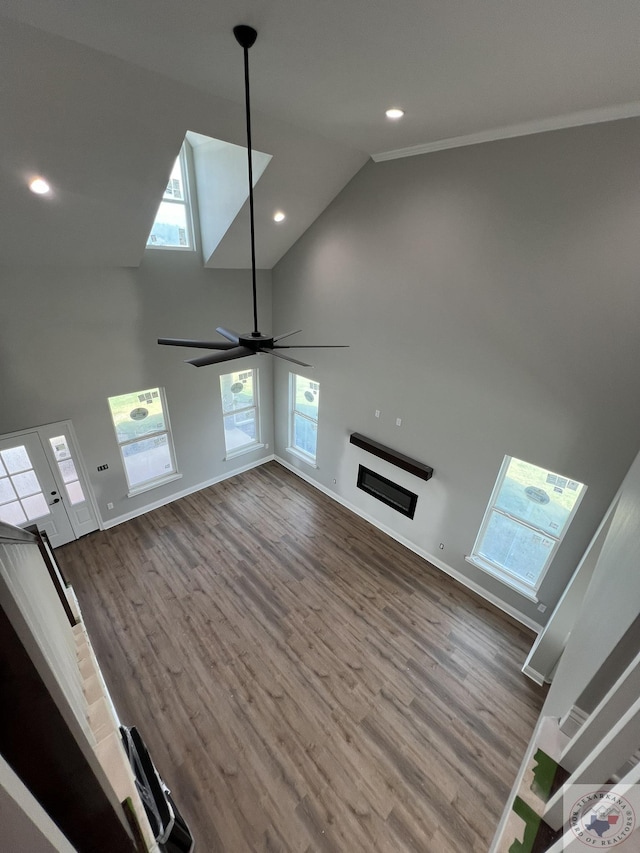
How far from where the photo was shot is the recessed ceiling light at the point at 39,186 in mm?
3164

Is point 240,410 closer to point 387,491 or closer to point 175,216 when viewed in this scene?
point 387,491

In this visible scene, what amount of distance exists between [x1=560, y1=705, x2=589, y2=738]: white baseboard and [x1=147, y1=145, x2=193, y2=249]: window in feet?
19.7

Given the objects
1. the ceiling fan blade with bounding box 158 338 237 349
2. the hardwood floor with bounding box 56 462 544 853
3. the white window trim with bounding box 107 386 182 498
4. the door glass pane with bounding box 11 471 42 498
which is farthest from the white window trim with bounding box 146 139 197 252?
the hardwood floor with bounding box 56 462 544 853

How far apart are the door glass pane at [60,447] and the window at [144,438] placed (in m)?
0.65

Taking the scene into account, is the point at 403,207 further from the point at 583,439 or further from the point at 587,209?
the point at 583,439

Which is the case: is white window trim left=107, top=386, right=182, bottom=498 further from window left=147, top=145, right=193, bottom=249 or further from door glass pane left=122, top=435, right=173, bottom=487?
window left=147, top=145, right=193, bottom=249

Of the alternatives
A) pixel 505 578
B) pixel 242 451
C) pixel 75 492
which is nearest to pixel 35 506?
pixel 75 492

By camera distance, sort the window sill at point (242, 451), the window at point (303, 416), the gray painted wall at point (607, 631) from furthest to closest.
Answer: the window sill at point (242, 451), the window at point (303, 416), the gray painted wall at point (607, 631)

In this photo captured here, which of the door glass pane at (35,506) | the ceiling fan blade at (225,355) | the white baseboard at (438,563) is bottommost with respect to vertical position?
the white baseboard at (438,563)

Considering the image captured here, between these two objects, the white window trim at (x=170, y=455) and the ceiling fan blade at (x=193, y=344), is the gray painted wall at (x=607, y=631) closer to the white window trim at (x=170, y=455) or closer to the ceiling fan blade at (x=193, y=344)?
the ceiling fan blade at (x=193, y=344)

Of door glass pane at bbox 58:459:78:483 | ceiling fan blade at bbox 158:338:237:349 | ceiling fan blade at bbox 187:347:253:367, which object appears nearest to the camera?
ceiling fan blade at bbox 187:347:253:367

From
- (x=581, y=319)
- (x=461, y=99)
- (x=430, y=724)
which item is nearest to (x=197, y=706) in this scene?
(x=430, y=724)

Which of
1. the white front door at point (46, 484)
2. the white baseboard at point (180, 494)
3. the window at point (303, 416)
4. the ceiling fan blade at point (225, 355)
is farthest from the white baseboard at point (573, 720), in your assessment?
the white baseboard at point (180, 494)

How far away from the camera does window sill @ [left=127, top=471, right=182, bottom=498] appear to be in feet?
19.1
